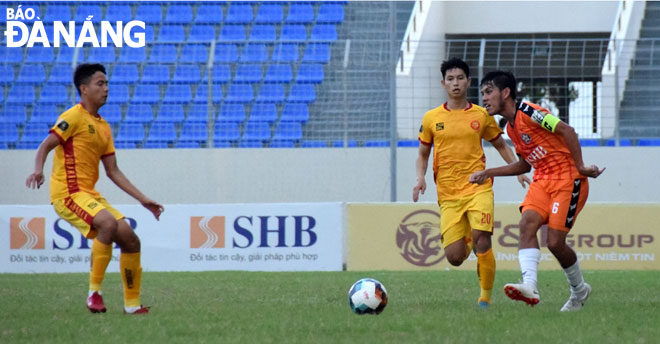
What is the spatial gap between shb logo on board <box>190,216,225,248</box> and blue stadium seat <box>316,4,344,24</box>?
746 centimetres

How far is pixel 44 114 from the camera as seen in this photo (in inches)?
727

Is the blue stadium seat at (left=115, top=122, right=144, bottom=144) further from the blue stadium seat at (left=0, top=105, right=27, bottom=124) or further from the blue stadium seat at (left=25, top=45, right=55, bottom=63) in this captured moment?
the blue stadium seat at (left=25, top=45, right=55, bottom=63)

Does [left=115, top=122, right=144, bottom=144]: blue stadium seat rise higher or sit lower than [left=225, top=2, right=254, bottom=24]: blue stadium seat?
lower

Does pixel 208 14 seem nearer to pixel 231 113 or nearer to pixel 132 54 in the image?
pixel 132 54

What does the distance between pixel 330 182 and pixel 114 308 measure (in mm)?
8795

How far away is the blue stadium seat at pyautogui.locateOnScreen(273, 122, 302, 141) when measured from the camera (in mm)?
17578

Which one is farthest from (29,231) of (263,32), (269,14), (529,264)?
(529,264)

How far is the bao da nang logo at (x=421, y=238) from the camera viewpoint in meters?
15.1

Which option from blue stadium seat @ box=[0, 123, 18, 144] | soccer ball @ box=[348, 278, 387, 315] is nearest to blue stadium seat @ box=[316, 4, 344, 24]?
blue stadium seat @ box=[0, 123, 18, 144]

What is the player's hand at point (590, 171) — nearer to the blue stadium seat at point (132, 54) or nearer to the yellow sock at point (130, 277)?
the yellow sock at point (130, 277)

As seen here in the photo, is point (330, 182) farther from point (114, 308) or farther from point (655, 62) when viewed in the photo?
point (114, 308)

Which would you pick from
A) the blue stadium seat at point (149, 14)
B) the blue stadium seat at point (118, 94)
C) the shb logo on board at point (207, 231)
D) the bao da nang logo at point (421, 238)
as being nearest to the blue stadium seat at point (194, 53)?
the blue stadium seat at point (118, 94)

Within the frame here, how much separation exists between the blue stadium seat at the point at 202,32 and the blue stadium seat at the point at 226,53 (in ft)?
10.7

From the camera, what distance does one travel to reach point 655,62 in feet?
56.7
